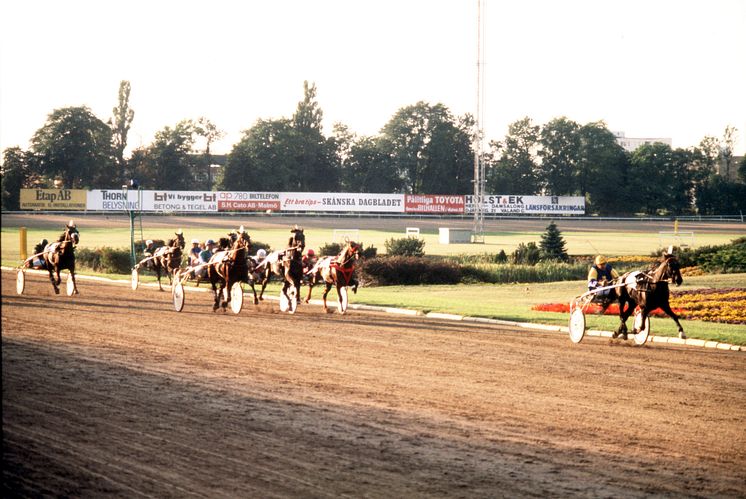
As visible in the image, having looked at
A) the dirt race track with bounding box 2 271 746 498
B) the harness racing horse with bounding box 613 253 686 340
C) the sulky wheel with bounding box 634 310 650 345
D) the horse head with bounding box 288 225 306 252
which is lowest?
the dirt race track with bounding box 2 271 746 498

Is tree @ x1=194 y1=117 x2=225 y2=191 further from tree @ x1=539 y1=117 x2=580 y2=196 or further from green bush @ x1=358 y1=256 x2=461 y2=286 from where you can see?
green bush @ x1=358 y1=256 x2=461 y2=286

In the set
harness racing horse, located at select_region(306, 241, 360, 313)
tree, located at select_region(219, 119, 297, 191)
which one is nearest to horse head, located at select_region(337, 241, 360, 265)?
harness racing horse, located at select_region(306, 241, 360, 313)

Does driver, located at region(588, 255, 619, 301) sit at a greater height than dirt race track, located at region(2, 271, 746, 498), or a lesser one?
greater

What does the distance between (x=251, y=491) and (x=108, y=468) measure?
4.17ft

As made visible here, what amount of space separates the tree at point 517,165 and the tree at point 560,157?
1231 millimetres

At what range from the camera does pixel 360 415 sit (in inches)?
364

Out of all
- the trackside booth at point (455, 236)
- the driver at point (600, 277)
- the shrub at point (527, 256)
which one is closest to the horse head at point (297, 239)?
the driver at point (600, 277)

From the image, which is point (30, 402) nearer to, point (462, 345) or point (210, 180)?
point (462, 345)

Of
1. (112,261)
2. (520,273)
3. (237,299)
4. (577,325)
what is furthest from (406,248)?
(577,325)

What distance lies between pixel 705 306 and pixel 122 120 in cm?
8094

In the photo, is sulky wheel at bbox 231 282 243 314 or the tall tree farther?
the tall tree

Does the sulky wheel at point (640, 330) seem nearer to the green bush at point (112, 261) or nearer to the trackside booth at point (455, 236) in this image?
the green bush at point (112, 261)

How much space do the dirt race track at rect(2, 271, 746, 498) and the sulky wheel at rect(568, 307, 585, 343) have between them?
0.31 metres

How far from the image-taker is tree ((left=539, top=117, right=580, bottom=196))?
9756 centimetres
